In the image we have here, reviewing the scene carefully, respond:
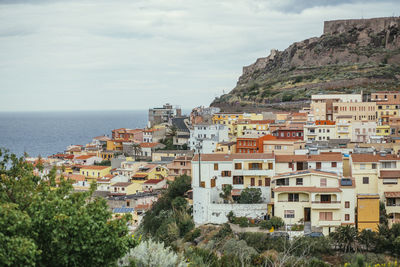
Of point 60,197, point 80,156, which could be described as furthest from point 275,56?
point 60,197

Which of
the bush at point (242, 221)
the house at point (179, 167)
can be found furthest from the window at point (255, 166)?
the house at point (179, 167)

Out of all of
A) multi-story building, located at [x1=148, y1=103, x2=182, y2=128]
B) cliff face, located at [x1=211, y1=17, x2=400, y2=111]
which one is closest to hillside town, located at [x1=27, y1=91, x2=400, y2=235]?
multi-story building, located at [x1=148, y1=103, x2=182, y2=128]

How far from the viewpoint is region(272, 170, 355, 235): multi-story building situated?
83.4 ft

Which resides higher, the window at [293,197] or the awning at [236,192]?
the window at [293,197]

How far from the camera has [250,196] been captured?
1100 inches

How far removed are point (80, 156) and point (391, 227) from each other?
4065 cm

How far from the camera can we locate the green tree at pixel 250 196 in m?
27.8

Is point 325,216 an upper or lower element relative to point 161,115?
lower

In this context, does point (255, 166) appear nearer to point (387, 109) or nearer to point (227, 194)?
point (227, 194)

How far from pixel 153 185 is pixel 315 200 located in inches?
783

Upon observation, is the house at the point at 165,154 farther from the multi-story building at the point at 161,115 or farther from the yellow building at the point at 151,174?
the multi-story building at the point at 161,115

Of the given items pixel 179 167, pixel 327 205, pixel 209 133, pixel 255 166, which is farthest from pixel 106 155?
pixel 327 205

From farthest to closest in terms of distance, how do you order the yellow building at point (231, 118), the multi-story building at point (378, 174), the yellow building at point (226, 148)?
the yellow building at point (231, 118) < the yellow building at point (226, 148) < the multi-story building at point (378, 174)

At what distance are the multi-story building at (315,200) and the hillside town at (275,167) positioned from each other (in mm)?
49
